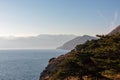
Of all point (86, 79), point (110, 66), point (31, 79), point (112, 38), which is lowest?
point (31, 79)

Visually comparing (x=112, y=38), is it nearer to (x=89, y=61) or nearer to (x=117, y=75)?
(x=89, y=61)

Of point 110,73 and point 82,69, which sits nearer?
point 110,73

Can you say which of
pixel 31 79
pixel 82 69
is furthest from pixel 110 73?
pixel 31 79

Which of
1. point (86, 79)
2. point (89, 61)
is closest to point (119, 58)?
point (89, 61)

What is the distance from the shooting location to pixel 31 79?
110375 millimetres

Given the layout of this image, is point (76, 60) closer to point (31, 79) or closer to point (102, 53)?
point (102, 53)

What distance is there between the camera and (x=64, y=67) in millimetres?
40688

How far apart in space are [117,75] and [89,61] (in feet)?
21.2

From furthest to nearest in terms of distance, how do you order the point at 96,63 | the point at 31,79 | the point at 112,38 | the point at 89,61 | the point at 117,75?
1. the point at 31,79
2. the point at 112,38
3. the point at 89,61
4. the point at 96,63
5. the point at 117,75

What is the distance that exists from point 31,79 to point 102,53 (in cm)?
7648

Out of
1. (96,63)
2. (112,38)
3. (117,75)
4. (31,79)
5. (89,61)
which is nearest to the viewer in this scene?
(117,75)

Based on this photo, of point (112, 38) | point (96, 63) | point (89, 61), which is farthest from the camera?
point (112, 38)

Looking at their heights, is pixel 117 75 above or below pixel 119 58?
below

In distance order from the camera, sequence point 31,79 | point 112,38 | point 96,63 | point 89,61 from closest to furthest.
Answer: point 96,63 < point 89,61 < point 112,38 < point 31,79
